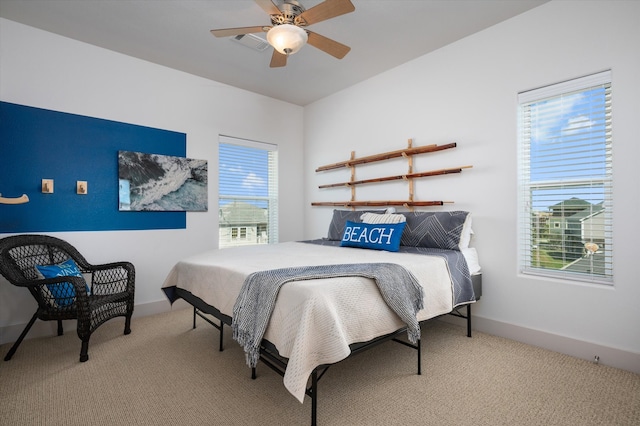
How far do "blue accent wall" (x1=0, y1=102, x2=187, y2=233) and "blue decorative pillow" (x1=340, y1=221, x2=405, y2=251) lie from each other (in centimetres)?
221

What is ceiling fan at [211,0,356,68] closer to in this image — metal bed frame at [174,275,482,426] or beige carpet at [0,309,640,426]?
metal bed frame at [174,275,482,426]

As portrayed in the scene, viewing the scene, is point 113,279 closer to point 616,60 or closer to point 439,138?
point 439,138

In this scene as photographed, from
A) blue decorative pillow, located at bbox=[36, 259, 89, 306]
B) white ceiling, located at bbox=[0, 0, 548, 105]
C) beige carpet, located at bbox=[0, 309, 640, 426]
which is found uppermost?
white ceiling, located at bbox=[0, 0, 548, 105]

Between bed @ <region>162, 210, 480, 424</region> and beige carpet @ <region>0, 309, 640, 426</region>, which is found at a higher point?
bed @ <region>162, 210, 480, 424</region>

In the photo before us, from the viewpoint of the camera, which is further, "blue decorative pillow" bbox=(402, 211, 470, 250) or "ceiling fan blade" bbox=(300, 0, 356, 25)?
"blue decorative pillow" bbox=(402, 211, 470, 250)

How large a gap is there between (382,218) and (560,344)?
5.66 ft

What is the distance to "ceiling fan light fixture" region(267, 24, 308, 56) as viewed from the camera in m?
2.09

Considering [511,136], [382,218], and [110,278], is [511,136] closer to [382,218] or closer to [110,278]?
[382,218]

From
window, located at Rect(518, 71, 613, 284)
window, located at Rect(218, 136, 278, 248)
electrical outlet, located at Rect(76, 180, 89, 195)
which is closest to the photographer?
window, located at Rect(518, 71, 613, 284)

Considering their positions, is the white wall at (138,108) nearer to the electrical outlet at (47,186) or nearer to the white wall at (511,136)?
the electrical outlet at (47,186)

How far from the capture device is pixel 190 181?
3.76 m

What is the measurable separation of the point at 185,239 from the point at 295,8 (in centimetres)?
274

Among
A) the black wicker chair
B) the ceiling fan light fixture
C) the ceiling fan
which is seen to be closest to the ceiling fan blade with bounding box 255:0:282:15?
the ceiling fan

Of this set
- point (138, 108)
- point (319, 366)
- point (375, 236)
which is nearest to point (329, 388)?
point (319, 366)
